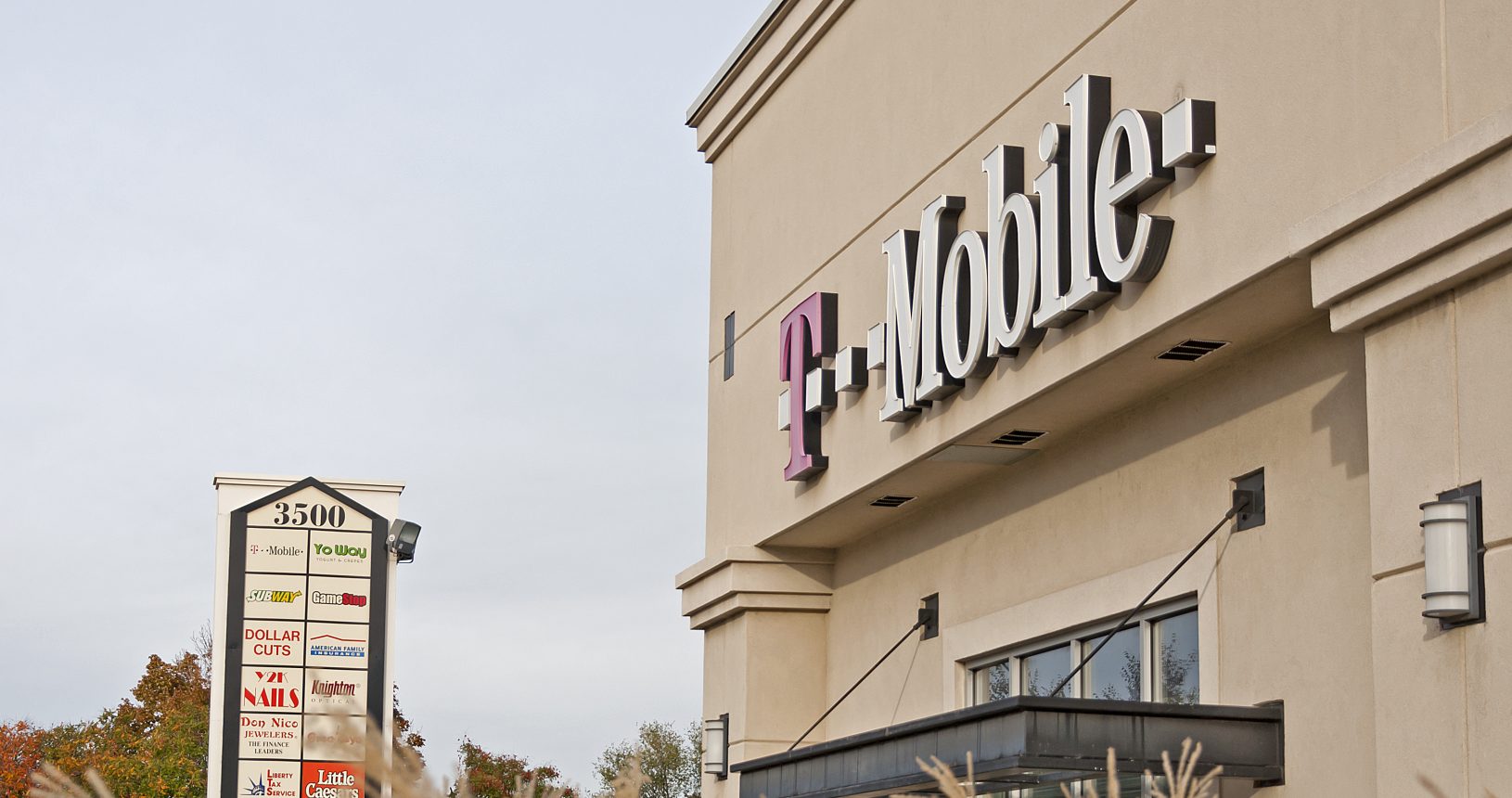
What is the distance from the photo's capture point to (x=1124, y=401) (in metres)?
12.4

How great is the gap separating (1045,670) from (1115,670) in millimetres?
1212

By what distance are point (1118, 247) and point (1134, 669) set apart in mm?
2973

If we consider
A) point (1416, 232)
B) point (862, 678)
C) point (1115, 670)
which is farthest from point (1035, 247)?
point (862, 678)

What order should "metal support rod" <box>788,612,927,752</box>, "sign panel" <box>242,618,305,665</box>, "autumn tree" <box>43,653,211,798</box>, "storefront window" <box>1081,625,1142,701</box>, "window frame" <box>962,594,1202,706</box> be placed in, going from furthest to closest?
"autumn tree" <box>43,653,211,798</box>, "sign panel" <box>242,618,305,665</box>, "metal support rod" <box>788,612,927,752</box>, "storefront window" <box>1081,625,1142,701</box>, "window frame" <box>962,594,1202,706</box>

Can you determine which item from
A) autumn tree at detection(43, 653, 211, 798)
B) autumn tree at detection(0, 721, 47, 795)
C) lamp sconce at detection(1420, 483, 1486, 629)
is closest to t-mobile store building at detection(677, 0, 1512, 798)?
lamp sconce at detection(1420, 483, 1486, 629)

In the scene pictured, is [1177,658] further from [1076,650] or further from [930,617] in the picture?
[930,617]

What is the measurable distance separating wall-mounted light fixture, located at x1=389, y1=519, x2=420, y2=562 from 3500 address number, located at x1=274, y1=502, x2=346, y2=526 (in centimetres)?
67

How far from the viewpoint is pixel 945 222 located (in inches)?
543

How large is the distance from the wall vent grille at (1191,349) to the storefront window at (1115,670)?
2.08m

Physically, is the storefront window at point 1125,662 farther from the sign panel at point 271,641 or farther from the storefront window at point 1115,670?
the sign panel at point 271,641

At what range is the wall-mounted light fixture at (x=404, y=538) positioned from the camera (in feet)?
75.2

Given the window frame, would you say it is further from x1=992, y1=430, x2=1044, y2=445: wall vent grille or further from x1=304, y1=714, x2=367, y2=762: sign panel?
x1=304, y1=714, x2=367, y2=762: sign panel

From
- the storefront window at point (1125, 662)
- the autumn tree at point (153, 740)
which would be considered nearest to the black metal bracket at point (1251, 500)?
the storefront window at point (1125, 662)

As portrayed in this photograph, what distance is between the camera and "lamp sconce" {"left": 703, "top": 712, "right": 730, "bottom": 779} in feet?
60.4
